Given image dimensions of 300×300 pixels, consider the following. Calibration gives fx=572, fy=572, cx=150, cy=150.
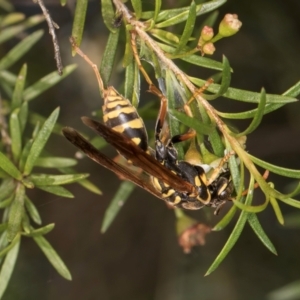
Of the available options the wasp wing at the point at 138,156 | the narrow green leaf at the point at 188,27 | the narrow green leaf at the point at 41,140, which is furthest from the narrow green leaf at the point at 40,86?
the narrow green leaf at the point at 188,27

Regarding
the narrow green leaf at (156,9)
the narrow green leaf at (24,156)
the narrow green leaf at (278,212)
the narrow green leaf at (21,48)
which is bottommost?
the narrow green leaf at (278,212)

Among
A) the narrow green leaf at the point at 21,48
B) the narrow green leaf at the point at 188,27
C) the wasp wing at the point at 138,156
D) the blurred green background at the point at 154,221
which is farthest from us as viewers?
the blurred green background at the point at 154,221

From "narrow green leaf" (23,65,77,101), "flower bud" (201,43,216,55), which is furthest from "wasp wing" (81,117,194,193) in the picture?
"narrow green leaf" (23,65,77,101)

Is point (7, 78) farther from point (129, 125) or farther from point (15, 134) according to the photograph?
point (129, 125)

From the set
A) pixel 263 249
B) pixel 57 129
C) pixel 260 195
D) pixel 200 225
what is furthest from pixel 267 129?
pixel 57 129

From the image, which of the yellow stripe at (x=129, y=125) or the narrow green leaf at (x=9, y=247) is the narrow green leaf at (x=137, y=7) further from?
the narrow green leaf at (x=9, y=247)

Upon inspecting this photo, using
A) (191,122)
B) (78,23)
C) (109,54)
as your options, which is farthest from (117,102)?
(191,122)

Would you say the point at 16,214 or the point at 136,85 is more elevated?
the point at 136,85

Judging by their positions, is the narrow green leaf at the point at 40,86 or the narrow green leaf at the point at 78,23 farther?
the narrow green leaf at the point at 40,86
